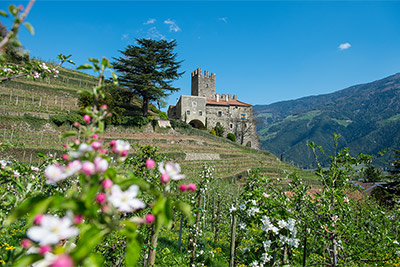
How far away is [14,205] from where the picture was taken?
1.70 meters

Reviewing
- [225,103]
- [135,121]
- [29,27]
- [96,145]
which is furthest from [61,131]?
[225,103]

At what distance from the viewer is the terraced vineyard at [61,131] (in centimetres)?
1812

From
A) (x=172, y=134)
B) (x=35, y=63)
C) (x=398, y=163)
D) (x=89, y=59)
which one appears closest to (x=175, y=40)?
(x=172, y=134)

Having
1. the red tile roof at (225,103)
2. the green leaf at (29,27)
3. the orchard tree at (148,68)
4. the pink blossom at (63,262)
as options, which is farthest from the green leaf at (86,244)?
the red tile roof at (225,103)

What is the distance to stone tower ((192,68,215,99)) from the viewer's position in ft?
161

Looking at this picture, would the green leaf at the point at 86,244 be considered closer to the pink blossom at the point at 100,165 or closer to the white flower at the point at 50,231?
the white flower at the point at 50,231

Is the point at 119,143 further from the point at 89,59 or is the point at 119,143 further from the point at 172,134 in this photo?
the point at 172,134

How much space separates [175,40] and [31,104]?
18.9 meters

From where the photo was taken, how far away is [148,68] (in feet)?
94.9

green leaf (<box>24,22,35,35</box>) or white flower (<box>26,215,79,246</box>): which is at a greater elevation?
green leaf (<box>24,22,35,35</box>)

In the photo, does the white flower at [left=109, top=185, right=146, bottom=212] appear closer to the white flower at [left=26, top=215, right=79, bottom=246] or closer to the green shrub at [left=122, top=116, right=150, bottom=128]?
the white flower at [left=26, top=215, right=79, bottom=246]

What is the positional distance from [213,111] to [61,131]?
98.9ft

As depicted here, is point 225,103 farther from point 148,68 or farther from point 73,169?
point 73,169

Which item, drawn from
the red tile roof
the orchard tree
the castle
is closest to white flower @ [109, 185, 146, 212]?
the orchard tree
